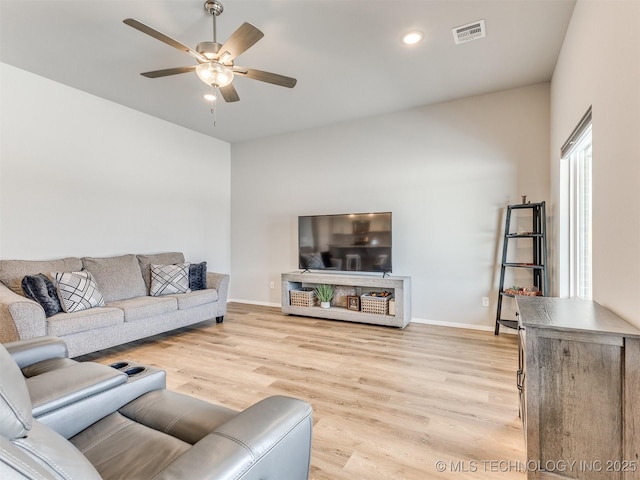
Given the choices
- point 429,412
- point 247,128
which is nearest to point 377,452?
point 429,412

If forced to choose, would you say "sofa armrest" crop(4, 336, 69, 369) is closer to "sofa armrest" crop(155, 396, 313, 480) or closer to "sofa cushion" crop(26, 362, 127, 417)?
"sofa cushion" crop(26, 362, 127, 417)

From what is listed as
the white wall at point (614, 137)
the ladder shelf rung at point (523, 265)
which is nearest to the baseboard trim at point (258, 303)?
the ladder shelf rung at point (523, 265)

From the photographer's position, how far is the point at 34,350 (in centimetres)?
161

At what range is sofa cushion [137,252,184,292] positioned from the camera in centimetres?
406

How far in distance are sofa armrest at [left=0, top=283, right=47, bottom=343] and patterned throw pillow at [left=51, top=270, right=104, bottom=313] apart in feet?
1.30

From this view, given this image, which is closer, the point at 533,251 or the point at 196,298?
the point at 533,251

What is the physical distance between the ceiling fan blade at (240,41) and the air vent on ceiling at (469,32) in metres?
1.64

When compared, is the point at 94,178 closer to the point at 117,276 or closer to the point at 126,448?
the point at 117,276

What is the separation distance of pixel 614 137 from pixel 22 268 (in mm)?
4575

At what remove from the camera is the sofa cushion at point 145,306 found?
130 inches

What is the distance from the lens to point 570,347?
136 cm

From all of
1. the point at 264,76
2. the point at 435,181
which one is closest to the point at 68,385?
the point at 264,76

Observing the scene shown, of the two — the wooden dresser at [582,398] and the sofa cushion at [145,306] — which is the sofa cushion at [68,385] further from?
the sofa cushion at [145,306]

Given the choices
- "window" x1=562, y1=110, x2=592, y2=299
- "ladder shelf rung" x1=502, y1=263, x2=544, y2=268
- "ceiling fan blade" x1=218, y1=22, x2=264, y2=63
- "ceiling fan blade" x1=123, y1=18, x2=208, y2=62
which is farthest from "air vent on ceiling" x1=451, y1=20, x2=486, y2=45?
"ladder shelf rung" x1=502, y1=263, x2=544, y2=268
